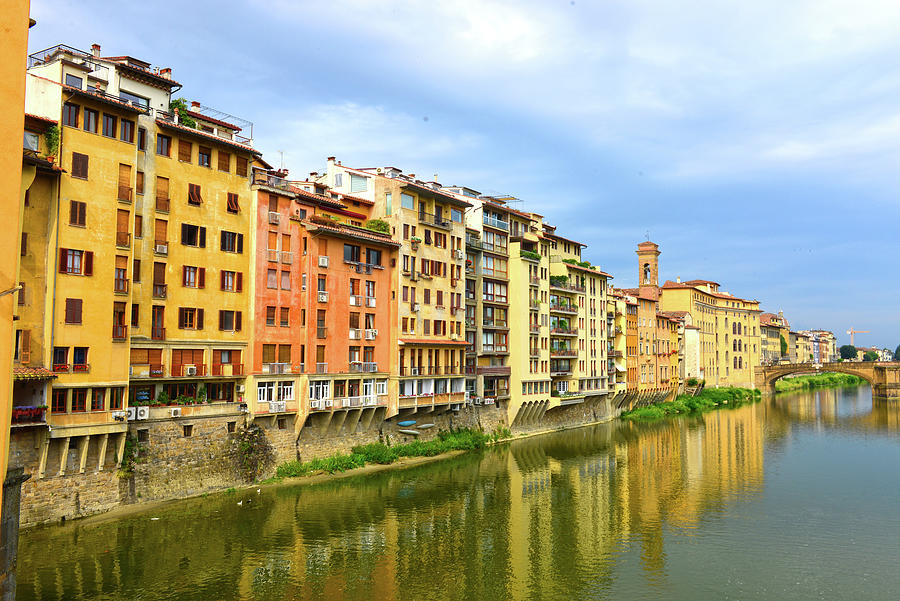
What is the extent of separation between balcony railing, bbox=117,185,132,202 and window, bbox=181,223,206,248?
458cm

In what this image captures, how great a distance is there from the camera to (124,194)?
40219 millimetres

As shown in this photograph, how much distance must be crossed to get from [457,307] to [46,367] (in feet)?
128

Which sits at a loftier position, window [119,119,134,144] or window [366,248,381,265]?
window [119,119,134,144]

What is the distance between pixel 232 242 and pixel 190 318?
6.35 metres

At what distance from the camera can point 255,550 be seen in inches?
1411

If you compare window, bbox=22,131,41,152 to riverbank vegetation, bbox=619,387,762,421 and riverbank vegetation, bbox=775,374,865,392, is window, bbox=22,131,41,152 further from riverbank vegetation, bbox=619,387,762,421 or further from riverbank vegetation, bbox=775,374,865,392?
riverbank vegetation, bbox=775,374,865,392

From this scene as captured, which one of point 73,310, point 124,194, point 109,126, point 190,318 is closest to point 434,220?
point 190,318

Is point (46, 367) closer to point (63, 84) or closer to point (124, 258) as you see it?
point (124, 258)

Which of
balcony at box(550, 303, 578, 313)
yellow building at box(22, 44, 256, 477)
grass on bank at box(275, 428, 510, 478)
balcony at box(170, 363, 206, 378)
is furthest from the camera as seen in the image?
balcony at box(550, 303, 578, 313)

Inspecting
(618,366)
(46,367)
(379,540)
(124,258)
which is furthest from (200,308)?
(618,366)

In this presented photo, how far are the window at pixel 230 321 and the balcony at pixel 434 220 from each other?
70.6ft

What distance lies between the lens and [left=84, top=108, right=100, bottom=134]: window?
3875 centimetres

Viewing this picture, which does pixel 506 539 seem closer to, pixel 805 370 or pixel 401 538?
pixel 401 538

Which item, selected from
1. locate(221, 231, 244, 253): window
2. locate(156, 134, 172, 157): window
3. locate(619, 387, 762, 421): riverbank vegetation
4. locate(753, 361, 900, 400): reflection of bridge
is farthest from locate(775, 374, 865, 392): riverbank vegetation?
locate(156, 134, 172, 157): window
